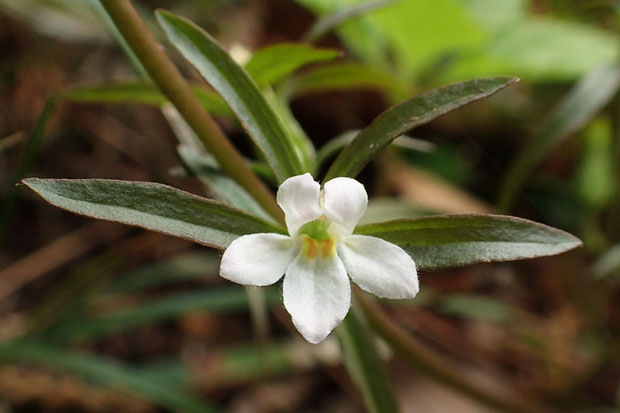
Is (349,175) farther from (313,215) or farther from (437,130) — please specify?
(437,130)

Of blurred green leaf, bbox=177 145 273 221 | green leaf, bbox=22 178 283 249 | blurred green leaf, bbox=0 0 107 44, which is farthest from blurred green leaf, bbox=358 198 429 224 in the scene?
blurred green leaf, bbox=0 0 107 44

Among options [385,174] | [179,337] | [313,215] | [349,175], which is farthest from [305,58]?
[179,337]

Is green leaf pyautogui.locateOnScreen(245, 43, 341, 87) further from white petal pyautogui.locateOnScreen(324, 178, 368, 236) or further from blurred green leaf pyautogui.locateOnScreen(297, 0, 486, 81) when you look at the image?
blurred green leaf pyautogui.locateOnScreen(297, 0, 486, 81)

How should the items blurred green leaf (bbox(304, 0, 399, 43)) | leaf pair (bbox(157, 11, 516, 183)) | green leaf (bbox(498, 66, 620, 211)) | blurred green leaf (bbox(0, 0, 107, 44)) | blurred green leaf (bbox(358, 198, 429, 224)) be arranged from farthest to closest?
1. blurred green leaf (bbox(0, 0, 107, 44))
2. green leaf (bbox(498, 66, 620, 211))
3. blurred green leaf (bbox(358, 198, 429, 224))
4. blurred green leaf (bbox(304, 0, 399, 43))
5. leaf pair (bbox(157, 11, 516, 183))

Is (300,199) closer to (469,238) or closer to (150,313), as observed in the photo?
(469,238)

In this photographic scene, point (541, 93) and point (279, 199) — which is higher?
point (541, 93)

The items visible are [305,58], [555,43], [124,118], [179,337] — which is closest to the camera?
[305,58]
